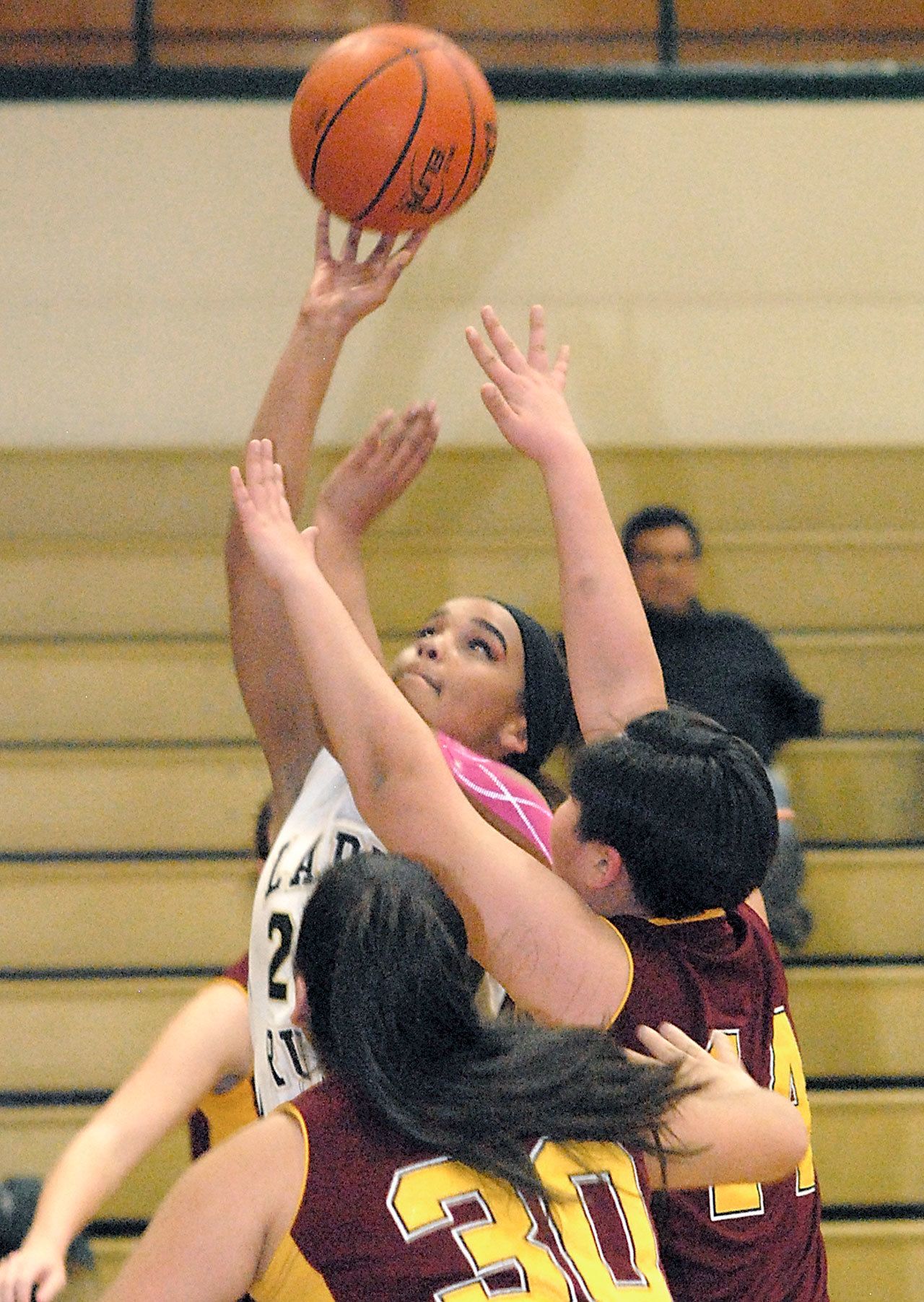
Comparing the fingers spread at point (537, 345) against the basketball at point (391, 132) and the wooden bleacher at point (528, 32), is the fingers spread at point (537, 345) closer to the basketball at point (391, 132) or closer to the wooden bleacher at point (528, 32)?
the basketball at point (391, 132)

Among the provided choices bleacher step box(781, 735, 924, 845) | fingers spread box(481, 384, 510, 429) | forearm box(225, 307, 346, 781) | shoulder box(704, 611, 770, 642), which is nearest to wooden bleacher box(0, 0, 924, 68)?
shoulder box(704, 611, 770, 642)

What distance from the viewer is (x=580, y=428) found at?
16.4 feet

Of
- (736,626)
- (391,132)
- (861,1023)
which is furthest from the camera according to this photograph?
(736,626)

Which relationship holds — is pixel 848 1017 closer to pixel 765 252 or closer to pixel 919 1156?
pixel 919 1156

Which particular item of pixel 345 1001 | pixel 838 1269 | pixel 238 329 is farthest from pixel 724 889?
pixel 238 329

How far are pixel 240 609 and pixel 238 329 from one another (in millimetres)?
3058

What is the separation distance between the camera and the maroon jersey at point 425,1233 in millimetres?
1237

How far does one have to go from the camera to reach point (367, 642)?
2221 millimetres

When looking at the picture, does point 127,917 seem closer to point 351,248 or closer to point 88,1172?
point 88,1172

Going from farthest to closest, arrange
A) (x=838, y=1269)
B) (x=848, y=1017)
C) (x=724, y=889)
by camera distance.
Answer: (x=848, y=1017) → (x=838, y=1269) → (x=724, y=889)

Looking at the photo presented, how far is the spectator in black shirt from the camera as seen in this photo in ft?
11.8

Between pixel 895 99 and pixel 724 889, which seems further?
pixel 895 99

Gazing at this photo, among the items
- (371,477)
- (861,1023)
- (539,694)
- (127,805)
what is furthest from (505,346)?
(127,805)

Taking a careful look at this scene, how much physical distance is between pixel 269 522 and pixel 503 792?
1.82ft
